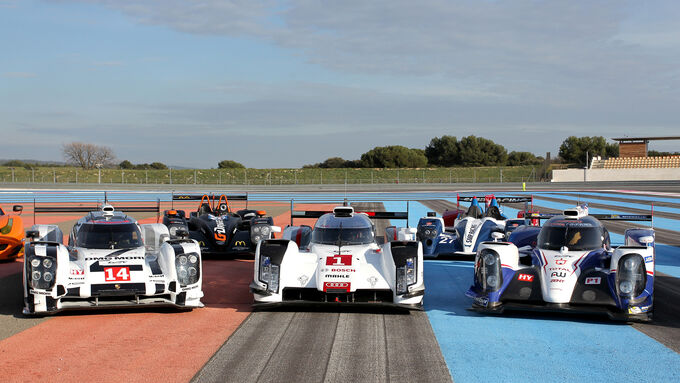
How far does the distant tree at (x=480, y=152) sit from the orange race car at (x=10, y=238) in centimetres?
10218

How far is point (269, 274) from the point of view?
32.9 feet

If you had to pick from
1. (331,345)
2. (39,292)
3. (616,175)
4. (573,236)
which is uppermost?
(616,175)

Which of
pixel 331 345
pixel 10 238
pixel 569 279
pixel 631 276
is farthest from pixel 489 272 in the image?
pixel 10 238

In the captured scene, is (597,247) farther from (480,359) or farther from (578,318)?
(480,359)

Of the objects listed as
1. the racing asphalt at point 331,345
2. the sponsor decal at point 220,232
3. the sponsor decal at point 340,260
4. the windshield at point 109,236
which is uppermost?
the windshield at point 109,236

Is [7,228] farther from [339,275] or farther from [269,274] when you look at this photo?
[339,275]

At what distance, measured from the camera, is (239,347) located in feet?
26.1

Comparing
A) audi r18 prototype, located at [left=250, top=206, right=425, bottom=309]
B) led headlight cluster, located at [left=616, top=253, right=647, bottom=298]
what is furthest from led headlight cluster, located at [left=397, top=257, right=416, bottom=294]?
led headlight cluster, located at [left=616, top=253, right=647, bottom=298]

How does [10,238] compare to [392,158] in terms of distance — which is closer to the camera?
[10,238]

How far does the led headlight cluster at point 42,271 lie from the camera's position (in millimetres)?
9422

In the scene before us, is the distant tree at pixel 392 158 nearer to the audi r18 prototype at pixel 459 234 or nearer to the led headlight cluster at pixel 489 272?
the audi r18 prototype at pixel 459 234

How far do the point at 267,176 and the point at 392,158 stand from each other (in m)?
40.5

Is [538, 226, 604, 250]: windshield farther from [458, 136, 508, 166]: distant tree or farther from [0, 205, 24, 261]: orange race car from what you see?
[458, 136, 508, 166]: distant tree

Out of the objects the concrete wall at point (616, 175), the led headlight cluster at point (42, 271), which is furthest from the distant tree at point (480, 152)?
the led headlight cluster at point (42, 271)
